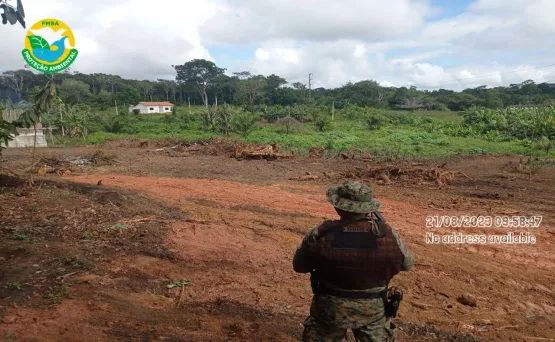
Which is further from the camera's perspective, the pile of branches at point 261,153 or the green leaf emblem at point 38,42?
the pile of branches at point 261,153

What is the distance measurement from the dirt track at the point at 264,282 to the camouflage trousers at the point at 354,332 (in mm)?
1092

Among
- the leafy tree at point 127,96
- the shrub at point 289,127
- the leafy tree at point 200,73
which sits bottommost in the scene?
the shrub at point 289,127

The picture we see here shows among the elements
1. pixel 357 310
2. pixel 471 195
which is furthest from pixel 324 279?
pixel 471 195

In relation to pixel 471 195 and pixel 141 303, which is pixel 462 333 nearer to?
pixel 141 303

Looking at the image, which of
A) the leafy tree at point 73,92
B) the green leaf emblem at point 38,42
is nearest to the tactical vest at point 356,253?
the green leaf emblem at point 38,42

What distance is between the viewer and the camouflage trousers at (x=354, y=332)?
244cm

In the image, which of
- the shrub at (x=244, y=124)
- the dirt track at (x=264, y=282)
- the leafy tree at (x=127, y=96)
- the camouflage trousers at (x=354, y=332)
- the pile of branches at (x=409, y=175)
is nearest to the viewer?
the camouflage trousers at (x=354, y=332)

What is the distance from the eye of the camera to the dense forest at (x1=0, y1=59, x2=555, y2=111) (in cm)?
4947

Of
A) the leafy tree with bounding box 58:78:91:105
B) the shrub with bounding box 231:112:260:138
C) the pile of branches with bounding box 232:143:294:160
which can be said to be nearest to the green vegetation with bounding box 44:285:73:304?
the pile of branches with bounding box 232:143:294:160

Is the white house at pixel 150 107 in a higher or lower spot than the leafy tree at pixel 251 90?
lower

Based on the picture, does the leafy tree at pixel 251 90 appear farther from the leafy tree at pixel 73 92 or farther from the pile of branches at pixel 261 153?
the pile of branches at pixel 261 153

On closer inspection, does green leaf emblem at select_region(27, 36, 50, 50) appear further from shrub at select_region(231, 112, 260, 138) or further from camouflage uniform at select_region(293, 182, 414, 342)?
shrub at select_region(231, 112, 260, 138)

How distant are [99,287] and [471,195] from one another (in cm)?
808

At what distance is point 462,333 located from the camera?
12.0 feet
